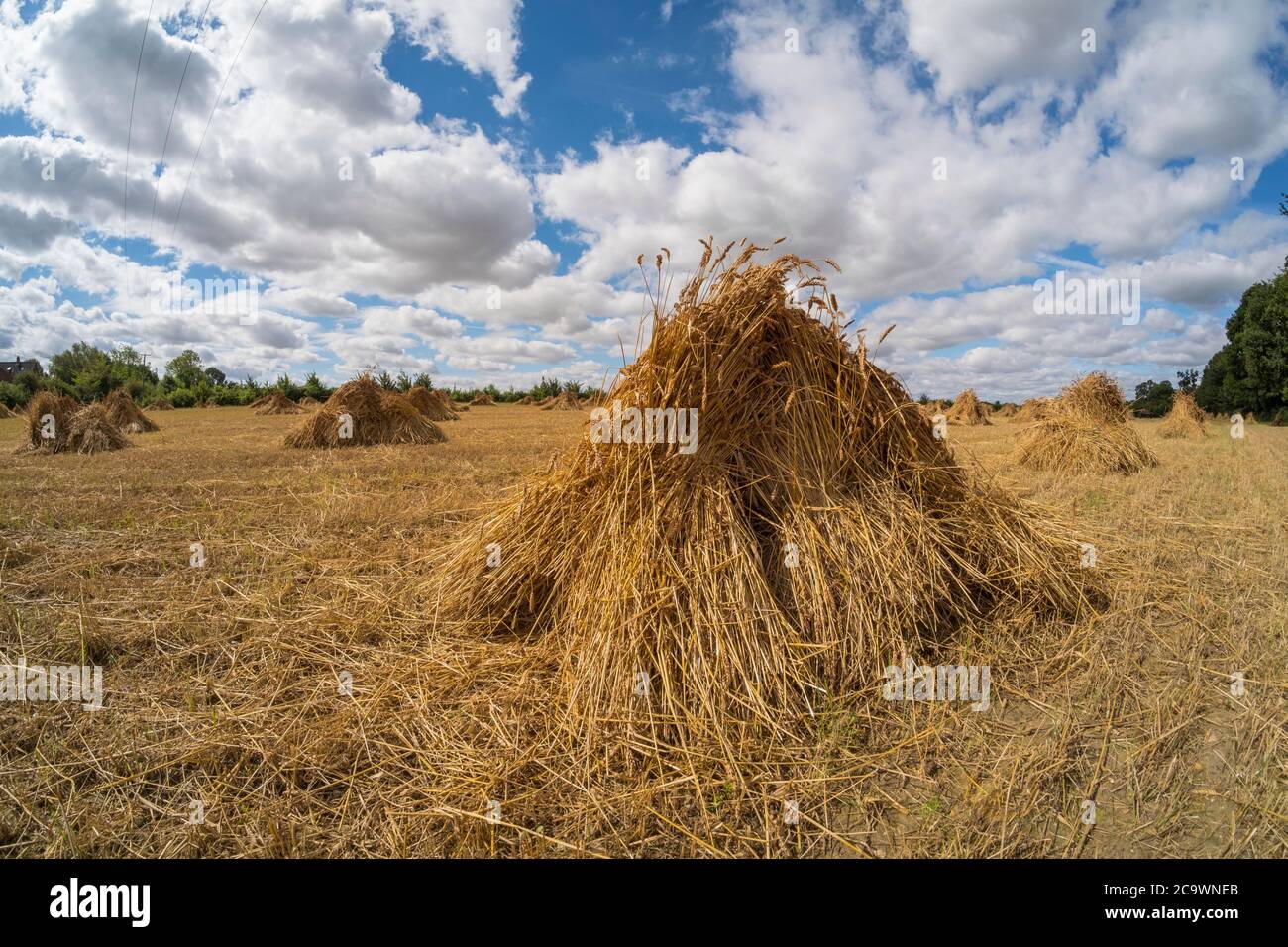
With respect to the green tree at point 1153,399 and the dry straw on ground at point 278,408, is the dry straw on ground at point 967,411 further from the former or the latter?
the dry straw on ground at point 278,408

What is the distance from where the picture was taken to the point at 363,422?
615 inches

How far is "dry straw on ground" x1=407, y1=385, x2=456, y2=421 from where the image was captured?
28000 mm

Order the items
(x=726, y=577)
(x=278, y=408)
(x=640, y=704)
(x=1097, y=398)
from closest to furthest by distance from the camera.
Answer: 1. (x=640, y=704)
2. (x=726, y=577)
3. (x=1097, y=398)
4. (x=278, y=408)

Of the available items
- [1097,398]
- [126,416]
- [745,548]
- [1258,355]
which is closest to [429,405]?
[126,416]

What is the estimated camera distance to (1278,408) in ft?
109

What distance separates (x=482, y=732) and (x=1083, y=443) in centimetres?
1213

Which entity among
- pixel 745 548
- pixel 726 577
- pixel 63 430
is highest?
pixel 63 430

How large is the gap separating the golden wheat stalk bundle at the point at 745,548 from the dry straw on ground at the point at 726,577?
0.5 inches

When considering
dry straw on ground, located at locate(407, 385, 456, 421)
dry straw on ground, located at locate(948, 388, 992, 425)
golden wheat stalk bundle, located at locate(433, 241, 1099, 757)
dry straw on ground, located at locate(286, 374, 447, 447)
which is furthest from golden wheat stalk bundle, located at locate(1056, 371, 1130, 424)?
dry straw on ground, located at locate(407, 385, 456, 421)

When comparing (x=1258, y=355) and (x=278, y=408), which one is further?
(x=278, y=408)

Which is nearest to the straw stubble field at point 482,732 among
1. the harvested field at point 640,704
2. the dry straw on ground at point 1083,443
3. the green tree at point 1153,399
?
the harvested field at point 640,704

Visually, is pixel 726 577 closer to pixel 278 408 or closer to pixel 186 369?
pixel 278 408

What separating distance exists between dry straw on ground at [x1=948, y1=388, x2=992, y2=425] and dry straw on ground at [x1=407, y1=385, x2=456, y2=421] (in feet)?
88.8

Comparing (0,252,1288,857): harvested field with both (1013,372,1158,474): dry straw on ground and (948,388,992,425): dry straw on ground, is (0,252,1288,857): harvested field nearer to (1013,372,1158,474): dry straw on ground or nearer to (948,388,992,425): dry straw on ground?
(1013,372,1158,474): dry straw on ground
